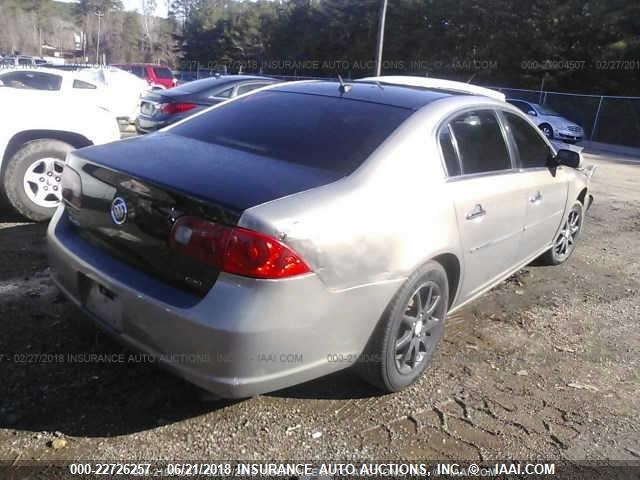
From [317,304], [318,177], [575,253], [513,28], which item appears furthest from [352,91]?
[513,28]

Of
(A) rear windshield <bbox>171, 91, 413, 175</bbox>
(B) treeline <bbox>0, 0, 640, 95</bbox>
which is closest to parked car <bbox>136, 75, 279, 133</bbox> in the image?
(A) rear windshield <bbox>171, 91, 413, 175</bbox>

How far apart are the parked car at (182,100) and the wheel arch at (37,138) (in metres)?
2.73

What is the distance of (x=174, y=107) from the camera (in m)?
8.41

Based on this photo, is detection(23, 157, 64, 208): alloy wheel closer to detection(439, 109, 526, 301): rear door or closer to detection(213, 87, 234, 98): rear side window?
detection(439, 109, 526, 301): rear door

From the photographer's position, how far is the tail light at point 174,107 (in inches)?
331

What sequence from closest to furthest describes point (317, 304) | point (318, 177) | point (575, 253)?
point (317, 304) → point (318, 177) → point (575, 253)

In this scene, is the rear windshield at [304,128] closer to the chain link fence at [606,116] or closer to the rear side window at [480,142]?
the rear side window at [480,142]

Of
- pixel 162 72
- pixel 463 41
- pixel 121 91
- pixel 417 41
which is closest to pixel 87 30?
pixel 417 41

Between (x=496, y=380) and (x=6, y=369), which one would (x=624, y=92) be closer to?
(x=496, y=380)

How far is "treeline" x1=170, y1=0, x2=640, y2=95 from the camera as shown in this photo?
93.1 ft

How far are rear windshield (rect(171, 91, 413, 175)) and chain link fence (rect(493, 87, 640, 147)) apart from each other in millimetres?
23327

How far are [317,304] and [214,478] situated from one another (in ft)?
2.81

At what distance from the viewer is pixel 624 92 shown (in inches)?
1096

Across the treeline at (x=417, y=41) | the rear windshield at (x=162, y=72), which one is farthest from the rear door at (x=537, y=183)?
the rear windshield at (x=162, y=72)
